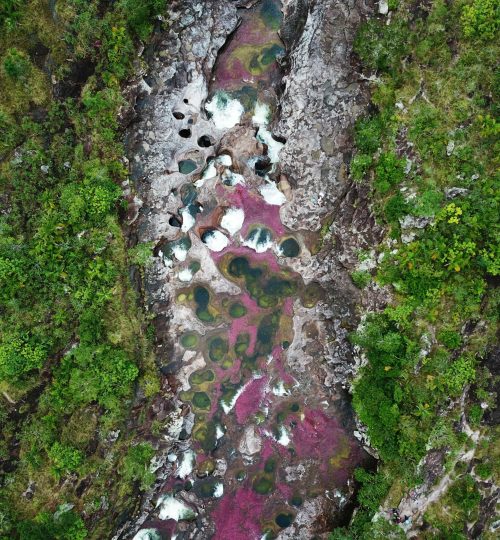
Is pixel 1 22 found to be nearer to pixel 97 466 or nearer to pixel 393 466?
pixel 97 466

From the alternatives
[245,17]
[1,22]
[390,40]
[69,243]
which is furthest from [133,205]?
[390,40]

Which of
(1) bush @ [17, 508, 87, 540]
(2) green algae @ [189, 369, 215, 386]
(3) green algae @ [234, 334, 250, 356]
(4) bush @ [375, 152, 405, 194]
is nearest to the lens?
(1) bush @ [17, 508, 87, 540]

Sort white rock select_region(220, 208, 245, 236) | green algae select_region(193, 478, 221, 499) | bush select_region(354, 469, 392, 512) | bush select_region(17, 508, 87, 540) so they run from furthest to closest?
green algae select_region(193, 478, 221, 499)
white rock select_region(220, 208, 245, 236)
bush select_region(354, 469, 392, 512)
bush select_region(17, 508, 87, 540)

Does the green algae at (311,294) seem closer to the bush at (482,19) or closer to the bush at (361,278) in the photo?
the bush at (361,278)

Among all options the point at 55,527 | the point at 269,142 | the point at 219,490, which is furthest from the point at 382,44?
the point at 55,527

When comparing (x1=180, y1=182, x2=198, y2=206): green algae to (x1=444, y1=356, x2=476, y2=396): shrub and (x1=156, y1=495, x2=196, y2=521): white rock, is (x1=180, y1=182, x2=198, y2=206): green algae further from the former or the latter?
(x1=156, y1=495, x2=196, y2=521): white rock

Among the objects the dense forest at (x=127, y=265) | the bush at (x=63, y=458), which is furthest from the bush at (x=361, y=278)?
the bush at (x=63, y=458)

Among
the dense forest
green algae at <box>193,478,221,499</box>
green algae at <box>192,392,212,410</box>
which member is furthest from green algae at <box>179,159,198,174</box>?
green algae at <box>193,478,221,499</box>
